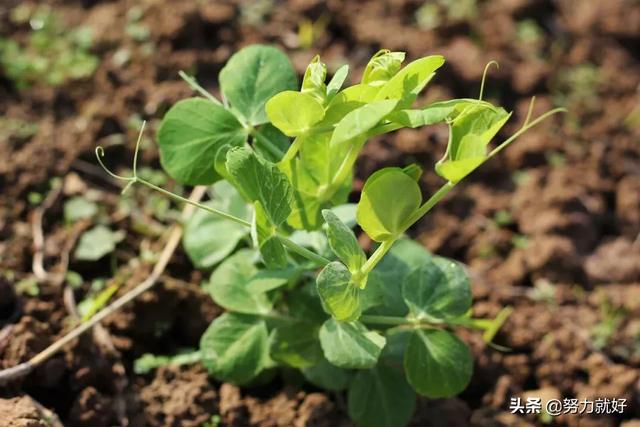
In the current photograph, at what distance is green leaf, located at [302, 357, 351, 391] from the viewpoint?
202 centimetres

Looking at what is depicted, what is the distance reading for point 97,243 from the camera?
2.32 metres

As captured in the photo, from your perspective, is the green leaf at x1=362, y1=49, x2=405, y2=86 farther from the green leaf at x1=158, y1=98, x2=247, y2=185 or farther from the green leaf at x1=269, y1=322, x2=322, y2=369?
the green leaf at x1=269, y1=322, x2=322, y2=369

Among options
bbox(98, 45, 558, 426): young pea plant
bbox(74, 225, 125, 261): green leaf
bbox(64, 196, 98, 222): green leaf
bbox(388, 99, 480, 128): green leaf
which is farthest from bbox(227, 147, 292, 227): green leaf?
bbox(64, 196, 98, 222): green leaf

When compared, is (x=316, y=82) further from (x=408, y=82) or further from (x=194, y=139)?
(x=194, y=139)

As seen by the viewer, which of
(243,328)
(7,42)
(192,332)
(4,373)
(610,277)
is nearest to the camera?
(4,373)

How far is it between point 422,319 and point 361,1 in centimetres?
168

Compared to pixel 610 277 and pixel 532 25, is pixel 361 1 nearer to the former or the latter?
pixel 532 25

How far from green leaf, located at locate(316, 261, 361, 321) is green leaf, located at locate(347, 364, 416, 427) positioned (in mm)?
355

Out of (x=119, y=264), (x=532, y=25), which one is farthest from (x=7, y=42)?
(x=532, y=25)

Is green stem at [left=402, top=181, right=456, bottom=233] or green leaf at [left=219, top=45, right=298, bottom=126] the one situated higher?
green leaf at [left=219, top=45, right=298, bottom=126]

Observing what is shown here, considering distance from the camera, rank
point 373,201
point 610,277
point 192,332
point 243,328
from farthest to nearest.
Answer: point 610,277, point 192,332, point 243,328, point 373,201

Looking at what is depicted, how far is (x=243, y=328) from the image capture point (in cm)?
199

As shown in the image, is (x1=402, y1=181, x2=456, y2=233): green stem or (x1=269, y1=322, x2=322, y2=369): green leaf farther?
(x1=269, y1=322, x2=322, y2=369): green leaf

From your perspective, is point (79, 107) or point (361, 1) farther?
point (361, 1)
